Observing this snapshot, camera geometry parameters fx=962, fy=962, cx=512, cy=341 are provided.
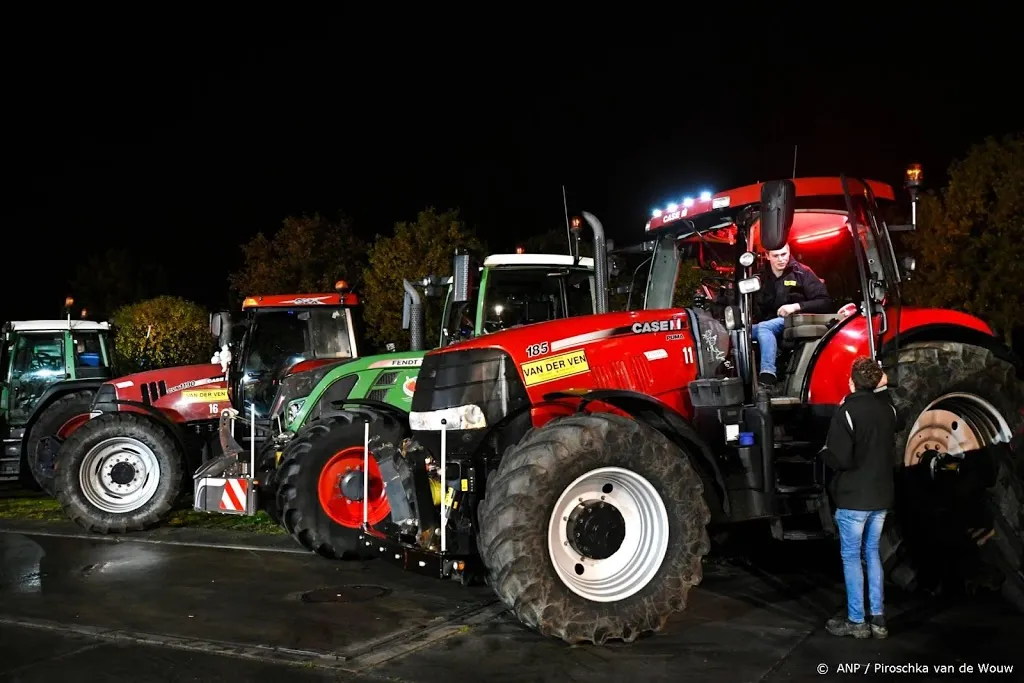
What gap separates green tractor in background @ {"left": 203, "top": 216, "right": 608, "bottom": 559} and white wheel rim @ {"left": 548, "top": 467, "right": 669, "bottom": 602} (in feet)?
6.35

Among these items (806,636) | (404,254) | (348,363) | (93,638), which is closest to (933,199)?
(404,254)

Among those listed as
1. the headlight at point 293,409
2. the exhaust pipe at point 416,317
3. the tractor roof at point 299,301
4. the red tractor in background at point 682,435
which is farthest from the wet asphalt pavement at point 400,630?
the tractor roof at point 299,301

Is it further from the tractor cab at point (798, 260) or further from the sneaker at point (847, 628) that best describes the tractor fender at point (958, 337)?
the sneaker at point (847, 628)

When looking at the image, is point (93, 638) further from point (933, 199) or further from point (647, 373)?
point (933, 199)

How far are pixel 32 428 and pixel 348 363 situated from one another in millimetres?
6094

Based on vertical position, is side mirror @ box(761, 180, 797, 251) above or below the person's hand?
above

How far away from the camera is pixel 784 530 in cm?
637

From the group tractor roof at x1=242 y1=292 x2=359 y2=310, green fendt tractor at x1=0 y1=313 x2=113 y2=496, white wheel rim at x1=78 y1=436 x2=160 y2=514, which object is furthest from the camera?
green fendt tractor at x1=0 y1=313 x2=113 y2=496

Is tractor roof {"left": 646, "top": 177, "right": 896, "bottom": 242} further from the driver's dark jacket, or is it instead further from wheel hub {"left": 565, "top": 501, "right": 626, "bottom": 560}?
wheel hub {"left": 565, "top": 501, "right": 626, "bottom": 560}

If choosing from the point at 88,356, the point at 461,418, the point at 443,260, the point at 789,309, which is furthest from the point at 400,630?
the point at 443,260

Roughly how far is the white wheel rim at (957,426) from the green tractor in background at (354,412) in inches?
98.4

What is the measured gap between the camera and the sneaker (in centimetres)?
573

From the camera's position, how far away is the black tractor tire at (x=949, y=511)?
6375 mm

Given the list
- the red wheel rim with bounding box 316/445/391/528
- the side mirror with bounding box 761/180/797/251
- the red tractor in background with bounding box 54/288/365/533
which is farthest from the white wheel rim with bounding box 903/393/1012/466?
the red tractor in background with bounding box 54/288/365/533
